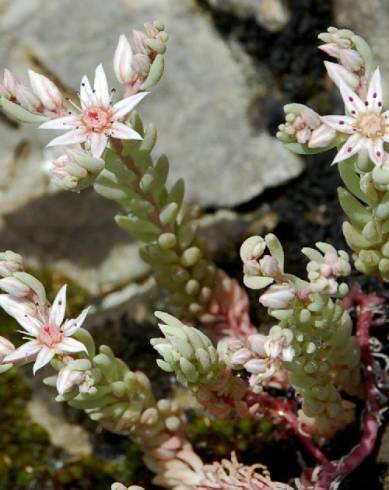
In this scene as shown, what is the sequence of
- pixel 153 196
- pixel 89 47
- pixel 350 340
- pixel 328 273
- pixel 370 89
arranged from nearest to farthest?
pixel 328 273
pixel 370 89
pixel 350 340
pixel 153 196
pixel 89 47

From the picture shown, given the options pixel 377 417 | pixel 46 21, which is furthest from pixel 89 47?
pixel 377 417

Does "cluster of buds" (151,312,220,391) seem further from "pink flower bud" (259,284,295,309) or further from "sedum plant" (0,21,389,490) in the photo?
"pink flower bud" (259,284,295,309)

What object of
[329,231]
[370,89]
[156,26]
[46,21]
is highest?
[156,26]

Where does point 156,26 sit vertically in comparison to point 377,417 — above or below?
above

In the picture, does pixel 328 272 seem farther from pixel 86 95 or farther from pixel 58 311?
pixel 86 95

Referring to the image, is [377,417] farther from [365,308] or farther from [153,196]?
[153,196]

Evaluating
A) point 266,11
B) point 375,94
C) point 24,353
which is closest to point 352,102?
point 375,94

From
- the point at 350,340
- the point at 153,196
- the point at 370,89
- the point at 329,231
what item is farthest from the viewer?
the point at 329,231

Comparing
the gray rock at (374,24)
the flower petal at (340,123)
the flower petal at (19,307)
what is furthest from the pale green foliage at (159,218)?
the gray rock at (374,24)

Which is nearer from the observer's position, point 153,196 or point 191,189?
point 153,196
